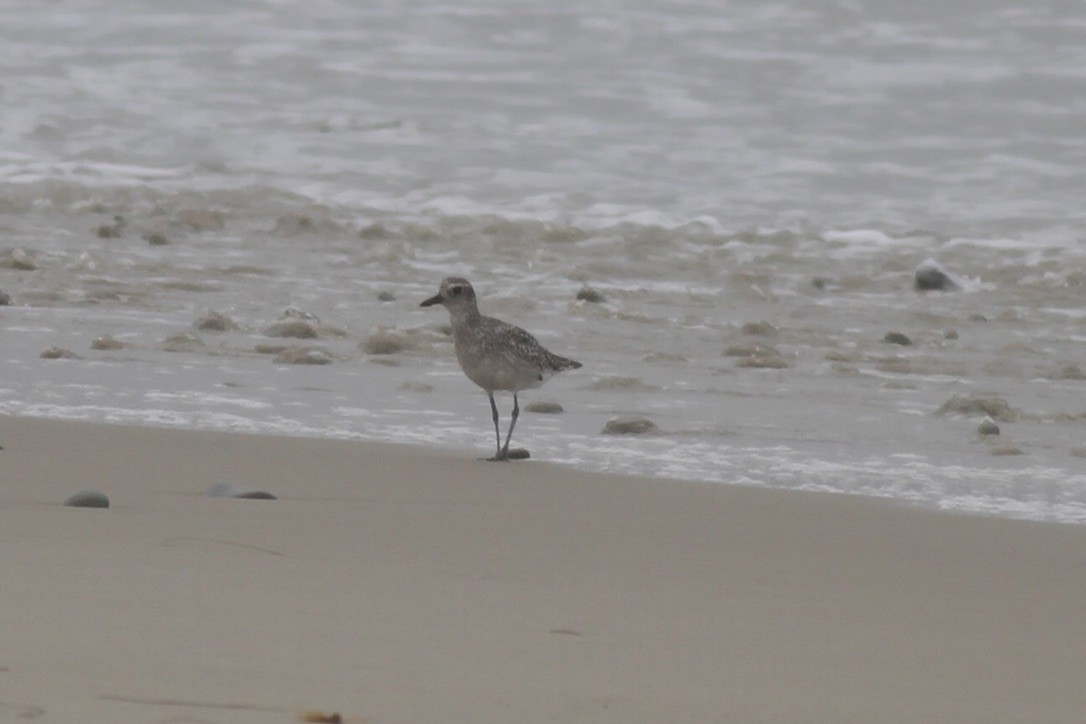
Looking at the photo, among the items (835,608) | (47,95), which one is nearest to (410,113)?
(47,95)

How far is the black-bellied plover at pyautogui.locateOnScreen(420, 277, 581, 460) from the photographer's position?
6285 mm

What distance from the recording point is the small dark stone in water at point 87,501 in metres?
4.27

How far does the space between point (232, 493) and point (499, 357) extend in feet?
5.90

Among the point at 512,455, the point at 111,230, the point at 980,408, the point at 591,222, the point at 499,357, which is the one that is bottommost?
the point at 512,455

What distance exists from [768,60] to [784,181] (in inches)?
159

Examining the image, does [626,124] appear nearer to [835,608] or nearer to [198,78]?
[198,78]

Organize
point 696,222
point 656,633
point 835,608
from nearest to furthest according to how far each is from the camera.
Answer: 1. point 656,633
2. point 835,608
3. point 696,222

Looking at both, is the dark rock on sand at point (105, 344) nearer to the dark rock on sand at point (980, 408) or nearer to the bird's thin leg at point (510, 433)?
the bird's thin leg at point (510, 433)

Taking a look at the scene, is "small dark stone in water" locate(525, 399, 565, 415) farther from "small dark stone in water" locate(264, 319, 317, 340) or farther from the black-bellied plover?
"small dark stone in water" locate(264, 319, 317, 340)

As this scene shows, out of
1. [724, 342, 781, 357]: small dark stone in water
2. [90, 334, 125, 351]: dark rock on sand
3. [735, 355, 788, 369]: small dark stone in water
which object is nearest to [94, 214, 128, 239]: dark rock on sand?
[90, 334, 125, 351]: dark rock on sand

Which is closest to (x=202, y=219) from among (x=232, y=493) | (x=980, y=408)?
(x=980, y=408)

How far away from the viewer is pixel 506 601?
3531 millimetres

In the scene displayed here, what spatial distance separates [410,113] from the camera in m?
15.4

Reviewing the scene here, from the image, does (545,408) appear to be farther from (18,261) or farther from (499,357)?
(18,261)
